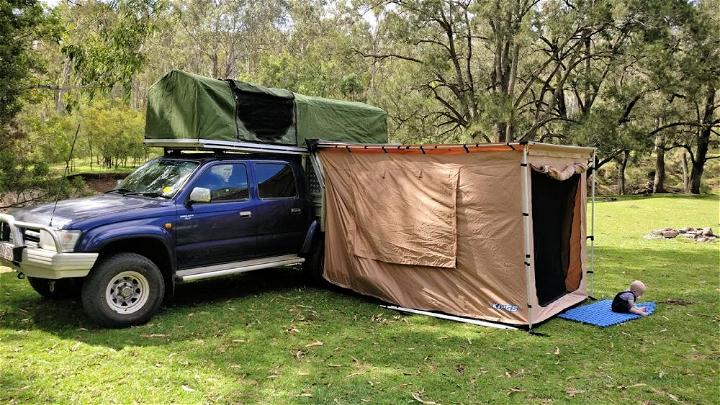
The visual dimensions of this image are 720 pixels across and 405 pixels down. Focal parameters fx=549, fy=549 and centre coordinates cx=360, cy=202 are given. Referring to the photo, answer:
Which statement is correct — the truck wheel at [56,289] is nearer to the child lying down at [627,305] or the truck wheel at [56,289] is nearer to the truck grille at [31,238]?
the truck grille at [31,238]

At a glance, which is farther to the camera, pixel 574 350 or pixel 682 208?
pixel 682 208

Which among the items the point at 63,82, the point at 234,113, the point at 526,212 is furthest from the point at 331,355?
the point at 63,82

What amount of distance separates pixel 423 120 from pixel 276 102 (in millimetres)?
13662

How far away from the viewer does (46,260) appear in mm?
5215

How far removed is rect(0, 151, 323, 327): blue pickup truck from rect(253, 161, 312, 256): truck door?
0.05 feet

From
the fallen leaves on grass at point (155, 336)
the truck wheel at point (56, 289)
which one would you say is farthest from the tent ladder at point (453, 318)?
the truck wheel at point (56, 289)

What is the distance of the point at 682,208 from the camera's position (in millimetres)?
21984

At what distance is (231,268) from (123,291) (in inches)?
51.2

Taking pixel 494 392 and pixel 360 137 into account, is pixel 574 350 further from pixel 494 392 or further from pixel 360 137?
pixel 360 137

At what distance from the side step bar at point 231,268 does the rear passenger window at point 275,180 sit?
83 centimetres

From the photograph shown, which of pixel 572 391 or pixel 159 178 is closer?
pixel 572 391

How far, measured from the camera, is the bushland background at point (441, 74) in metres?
10.4

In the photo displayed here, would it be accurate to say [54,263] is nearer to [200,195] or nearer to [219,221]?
[200,195]

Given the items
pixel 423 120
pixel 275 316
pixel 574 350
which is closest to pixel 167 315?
pixel 275 316
